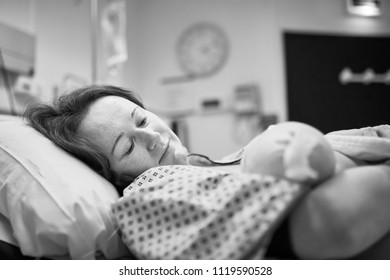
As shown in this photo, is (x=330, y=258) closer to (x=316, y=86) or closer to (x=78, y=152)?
(x=78, y=152)

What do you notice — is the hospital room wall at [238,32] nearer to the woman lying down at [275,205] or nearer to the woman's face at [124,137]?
the woman's face at [124,137]

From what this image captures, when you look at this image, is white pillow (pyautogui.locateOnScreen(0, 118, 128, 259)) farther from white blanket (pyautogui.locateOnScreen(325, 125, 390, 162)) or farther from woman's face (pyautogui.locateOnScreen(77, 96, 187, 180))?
white blanket (pyautogui.locateOnScreen(325, 125, 390, 162))

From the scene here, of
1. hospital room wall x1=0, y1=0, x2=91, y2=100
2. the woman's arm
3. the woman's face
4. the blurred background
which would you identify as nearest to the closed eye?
the woman's face

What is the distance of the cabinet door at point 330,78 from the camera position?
9.73ft

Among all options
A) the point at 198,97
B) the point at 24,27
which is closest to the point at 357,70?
the point at 198,97

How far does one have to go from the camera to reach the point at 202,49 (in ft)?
11.3

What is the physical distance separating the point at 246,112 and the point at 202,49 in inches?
27.5

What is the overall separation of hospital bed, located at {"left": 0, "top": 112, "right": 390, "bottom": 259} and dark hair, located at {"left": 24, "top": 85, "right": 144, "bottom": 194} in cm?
7

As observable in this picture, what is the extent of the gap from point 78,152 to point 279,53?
249cm

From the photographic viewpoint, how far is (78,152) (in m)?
0.84

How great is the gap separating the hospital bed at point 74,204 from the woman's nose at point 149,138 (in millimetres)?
119

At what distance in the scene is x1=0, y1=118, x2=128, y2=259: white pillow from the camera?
0.63 m

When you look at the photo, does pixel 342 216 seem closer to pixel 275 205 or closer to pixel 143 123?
pixel 275 205

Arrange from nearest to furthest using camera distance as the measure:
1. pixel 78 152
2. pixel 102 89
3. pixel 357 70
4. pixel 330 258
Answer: pixel 330 258
pixel 78 152
pixel 102 89
pixel 357 70
